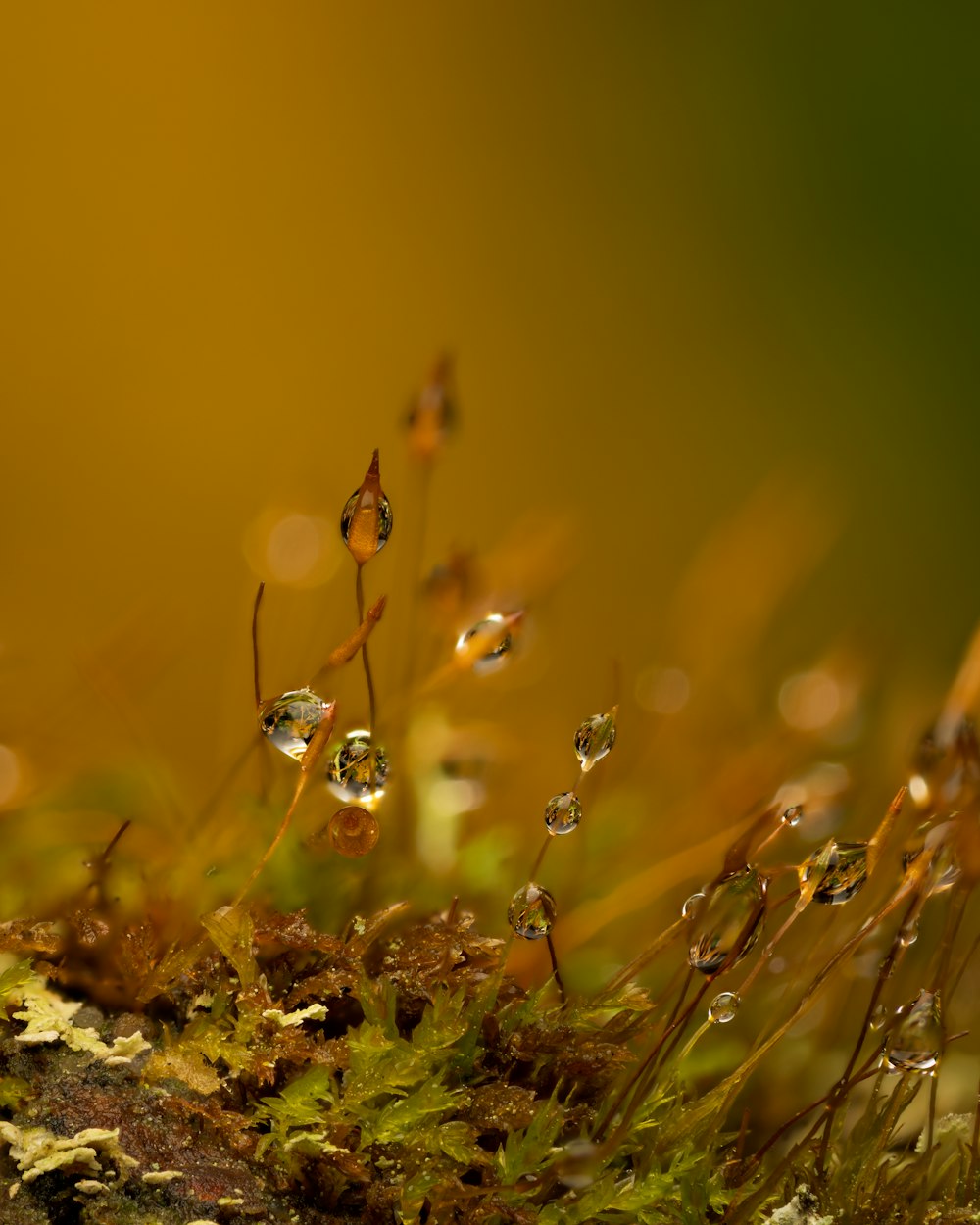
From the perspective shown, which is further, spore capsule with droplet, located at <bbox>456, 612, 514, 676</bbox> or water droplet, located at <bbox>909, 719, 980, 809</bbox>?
spore capsule with droplet, located at <bbox>456, 612, 514, 676</bbox>

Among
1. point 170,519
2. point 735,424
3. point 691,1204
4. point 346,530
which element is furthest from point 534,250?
point 691,1204

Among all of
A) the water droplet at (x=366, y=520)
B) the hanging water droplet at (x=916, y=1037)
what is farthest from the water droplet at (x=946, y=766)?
the water droplet at (x=366, y=520)

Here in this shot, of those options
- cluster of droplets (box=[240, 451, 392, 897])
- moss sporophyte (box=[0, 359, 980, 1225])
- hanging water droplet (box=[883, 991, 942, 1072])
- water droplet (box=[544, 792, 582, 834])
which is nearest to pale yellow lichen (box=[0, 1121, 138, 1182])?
moss sporophyte (box=[0, 359, 980, 1225])

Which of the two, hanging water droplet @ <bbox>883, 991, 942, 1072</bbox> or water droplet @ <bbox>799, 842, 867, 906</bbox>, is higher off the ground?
water droplet @ <bbox>799, 842, 867, 906</bbox>

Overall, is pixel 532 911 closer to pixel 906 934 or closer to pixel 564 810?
pixel 564 810

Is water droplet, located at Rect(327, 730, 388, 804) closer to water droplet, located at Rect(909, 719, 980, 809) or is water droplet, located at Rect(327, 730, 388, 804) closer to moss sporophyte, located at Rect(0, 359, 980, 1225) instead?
moss sporophyte, located at Rect(0, 359, 980, 1225)

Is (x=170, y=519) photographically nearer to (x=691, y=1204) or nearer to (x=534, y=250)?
(x=534, y=250)

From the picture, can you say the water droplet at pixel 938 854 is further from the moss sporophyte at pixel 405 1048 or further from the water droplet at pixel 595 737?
the water droplet at pixel 595 737

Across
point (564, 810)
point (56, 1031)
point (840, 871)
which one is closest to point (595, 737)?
point (564, 810)
